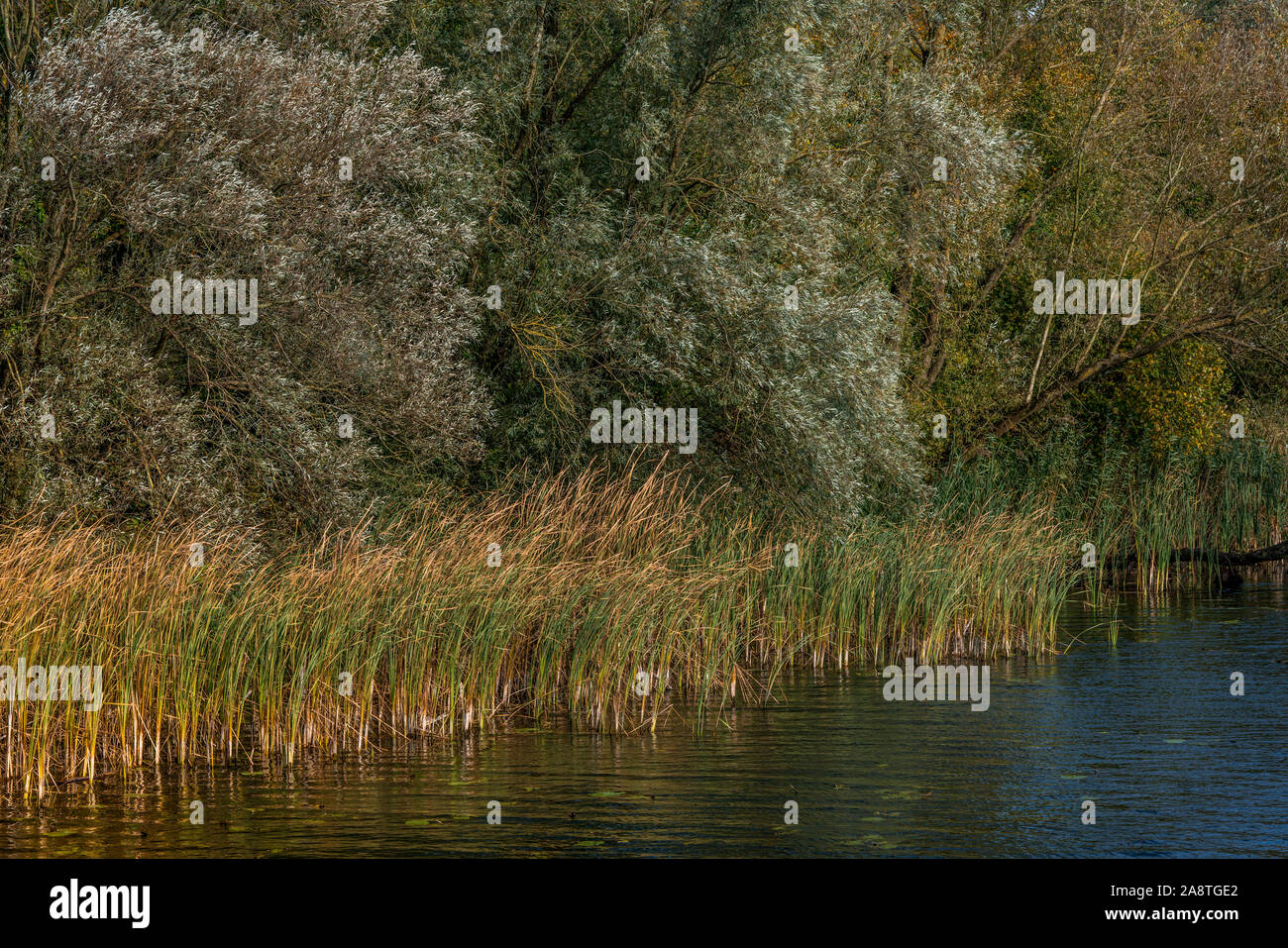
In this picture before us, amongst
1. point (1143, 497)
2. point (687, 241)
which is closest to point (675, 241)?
point (687, 241)

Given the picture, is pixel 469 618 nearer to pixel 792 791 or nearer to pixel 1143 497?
pixel 792 791

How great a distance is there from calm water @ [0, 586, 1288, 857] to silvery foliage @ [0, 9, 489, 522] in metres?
5.28

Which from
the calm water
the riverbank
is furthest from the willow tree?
the calm water

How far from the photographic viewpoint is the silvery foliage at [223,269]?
52.4ft

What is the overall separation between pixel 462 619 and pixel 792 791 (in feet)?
12.1

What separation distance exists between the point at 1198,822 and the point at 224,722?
7.96m

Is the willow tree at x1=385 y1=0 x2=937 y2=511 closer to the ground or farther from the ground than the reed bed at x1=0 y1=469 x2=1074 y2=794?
farther from the ground

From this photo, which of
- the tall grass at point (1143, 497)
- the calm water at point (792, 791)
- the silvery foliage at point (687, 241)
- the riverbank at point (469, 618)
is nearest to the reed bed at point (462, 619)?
the riverbank at point (469, 618)

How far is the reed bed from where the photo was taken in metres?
12.5

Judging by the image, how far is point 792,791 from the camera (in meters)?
12.0

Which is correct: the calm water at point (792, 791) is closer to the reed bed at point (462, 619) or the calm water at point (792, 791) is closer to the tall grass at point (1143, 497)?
the reed bed at point (462, 619)

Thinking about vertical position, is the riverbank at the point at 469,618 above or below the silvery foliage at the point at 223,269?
below

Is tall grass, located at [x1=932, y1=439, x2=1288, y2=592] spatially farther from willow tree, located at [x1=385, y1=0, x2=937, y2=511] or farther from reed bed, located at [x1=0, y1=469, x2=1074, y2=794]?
reed bed, located at [x1=0, y1=469, x2=1074, y2=794]

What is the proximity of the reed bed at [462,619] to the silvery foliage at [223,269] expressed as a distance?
109cm
